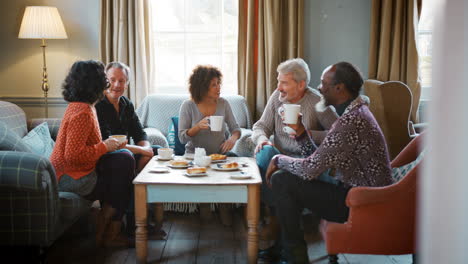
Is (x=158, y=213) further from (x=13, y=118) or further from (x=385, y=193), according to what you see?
(x=385, y=193)

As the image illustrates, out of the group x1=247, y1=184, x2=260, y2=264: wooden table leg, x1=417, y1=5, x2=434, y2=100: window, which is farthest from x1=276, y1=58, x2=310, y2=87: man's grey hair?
x1=417, y1=5, x2=434, y2=100: window

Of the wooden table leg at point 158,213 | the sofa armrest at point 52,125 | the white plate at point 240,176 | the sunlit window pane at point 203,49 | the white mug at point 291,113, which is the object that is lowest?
the wooden table leg at point 158,213

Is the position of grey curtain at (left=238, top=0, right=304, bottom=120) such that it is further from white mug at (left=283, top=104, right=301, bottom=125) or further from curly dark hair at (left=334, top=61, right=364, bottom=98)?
curly dark hair at (left=334, top=61, right=364, bottom=98)

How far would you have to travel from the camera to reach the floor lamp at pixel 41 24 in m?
3.76

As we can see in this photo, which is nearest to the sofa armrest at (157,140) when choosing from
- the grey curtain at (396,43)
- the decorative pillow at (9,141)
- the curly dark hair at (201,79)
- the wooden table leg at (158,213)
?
the curly dark hair at (201,79)

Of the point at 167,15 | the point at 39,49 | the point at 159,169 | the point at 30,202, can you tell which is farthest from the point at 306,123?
the point at 39,49

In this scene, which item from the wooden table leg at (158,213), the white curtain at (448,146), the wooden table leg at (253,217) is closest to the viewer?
the white curtain at (448,146)

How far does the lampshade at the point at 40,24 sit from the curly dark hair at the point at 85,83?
140 centimetres

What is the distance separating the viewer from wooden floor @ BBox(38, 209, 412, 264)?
2.58m

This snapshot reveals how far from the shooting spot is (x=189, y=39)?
14.2 feet

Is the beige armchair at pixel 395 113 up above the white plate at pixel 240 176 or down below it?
above

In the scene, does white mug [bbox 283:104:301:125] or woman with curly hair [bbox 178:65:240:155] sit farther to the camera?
woman with curly hair [bbox 178:65:240:155]

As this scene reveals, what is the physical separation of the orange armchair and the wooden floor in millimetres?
580

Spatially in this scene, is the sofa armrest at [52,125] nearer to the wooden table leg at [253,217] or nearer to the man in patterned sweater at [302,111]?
the man in patterned sweater at [302,111]
